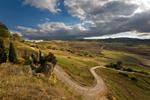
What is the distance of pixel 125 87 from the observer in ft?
277

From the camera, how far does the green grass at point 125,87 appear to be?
71613 mm

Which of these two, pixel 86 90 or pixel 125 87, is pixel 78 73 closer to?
pixel 125 87

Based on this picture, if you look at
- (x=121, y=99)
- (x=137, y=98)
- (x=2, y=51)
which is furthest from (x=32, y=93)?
(x=137, y=98)

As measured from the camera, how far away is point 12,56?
2087 inches

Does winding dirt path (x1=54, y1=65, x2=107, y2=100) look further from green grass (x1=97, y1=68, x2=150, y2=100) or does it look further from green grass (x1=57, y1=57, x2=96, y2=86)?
green grass (x1=57, y1=57, x2=96, y2=86)

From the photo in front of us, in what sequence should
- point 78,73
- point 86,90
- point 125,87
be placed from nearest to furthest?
point 86,90
point 78,73
point 125,87

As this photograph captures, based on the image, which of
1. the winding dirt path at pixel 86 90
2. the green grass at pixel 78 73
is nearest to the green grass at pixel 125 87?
the winding dirt path at pixel 86 90

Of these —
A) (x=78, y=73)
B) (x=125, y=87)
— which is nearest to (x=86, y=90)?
(x=78, y=73)

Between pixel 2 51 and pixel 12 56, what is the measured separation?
2.59 meters

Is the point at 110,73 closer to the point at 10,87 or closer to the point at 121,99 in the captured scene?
the point at 121,99

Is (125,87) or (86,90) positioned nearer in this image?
(86,90)

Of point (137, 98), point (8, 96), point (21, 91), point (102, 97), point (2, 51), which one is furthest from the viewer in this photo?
point (137, 98)

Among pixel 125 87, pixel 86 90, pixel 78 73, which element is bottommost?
pixel 125 87

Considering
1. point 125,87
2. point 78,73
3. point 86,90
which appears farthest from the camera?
point 125,87
